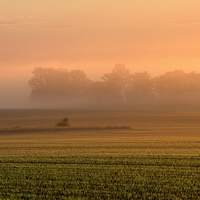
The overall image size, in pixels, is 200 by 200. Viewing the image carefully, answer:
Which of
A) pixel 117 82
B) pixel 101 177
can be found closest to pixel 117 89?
pixel 117 82

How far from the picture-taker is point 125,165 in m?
17.4

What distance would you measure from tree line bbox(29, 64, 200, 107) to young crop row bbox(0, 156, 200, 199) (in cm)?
14269

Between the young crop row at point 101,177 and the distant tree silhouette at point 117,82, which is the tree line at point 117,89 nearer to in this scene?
the distant tree silhouette at point 117,82

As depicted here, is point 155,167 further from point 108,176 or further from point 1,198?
point 1,198

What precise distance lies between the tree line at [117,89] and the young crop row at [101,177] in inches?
5618

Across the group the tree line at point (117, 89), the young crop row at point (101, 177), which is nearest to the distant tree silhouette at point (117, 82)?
the tree line at point (117, 89)

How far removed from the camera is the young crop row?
12188 millimetres

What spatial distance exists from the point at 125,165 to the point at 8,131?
109 feet

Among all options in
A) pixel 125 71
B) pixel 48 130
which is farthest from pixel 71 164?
pixel 125 71

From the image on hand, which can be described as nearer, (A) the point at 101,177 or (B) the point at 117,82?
(A) the point at 101,177

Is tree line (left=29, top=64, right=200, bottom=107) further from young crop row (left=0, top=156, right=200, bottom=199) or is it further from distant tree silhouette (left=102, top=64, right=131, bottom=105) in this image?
young crop row (left=0, top=156, right=200, bottom=199)

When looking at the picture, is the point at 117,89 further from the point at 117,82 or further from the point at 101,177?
the point at 101,177

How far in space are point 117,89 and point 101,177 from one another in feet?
493

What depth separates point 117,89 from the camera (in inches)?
6471
